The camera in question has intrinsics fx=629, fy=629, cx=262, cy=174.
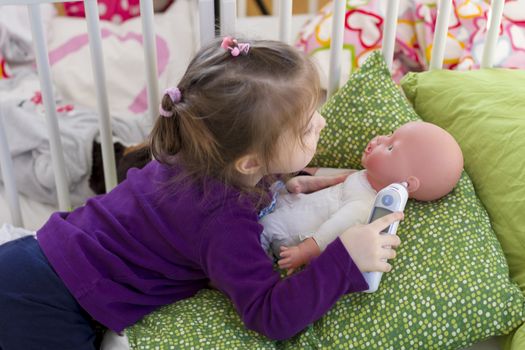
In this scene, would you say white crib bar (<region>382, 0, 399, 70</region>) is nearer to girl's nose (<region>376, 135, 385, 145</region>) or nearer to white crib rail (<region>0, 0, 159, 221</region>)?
girl's nose (<region>376, 135, 385, 145</region>)

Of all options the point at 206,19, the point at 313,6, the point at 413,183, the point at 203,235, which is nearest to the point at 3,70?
the point at 206,19

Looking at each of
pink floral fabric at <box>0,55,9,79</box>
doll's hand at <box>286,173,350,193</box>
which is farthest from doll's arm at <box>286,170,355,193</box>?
pink floral fabric at <box>0,55,9,79</box>

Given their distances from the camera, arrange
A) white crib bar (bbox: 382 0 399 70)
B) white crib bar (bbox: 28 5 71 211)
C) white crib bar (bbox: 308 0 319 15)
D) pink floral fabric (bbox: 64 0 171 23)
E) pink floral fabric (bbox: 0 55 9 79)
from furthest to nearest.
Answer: white crib bar (bbox: 308 0 319 15) < pink floral fabric (bbox: 64 0 171 23) < pink floral fabric (bbox: 0 55 9 79) < white crib bar (bbox: 382 0 399 70) < white crib bar (bbox: 28 5 71 211)

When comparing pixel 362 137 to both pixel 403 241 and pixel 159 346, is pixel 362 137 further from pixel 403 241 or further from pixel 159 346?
pixel 159 346

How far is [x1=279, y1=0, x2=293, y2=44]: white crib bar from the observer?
3.73 ft

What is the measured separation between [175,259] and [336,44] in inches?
20.3

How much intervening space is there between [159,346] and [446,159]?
51cm

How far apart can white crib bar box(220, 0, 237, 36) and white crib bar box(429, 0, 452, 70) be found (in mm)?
387

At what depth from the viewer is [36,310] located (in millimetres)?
904

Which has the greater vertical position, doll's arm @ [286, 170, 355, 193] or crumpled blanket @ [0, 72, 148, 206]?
doll's arm @ [286, 170, 355, 193]

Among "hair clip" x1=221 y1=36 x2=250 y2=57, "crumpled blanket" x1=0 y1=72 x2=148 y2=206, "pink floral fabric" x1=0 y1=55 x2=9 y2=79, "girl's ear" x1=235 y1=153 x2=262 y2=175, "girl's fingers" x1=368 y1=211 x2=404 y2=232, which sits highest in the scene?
"hair clip" x1=221 y1=36 x2=250 y2=57

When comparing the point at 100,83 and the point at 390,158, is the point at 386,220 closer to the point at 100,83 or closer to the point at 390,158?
the point at 390,158

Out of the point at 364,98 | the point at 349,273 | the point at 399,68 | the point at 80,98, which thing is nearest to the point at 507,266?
the point at 349,273

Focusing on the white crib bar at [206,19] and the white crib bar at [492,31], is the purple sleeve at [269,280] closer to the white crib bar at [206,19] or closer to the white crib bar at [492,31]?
the white crib bar at [206,19]
